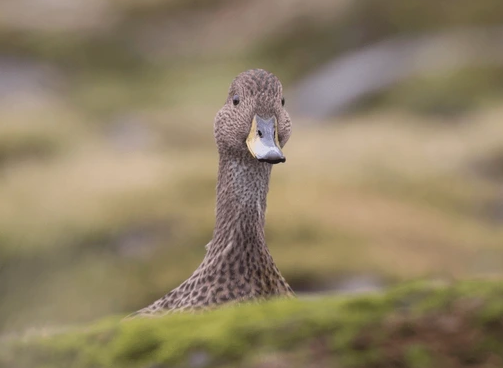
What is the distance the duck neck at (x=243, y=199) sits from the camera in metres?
7.06

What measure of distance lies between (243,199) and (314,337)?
3.30 meters

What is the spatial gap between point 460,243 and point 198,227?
4.14 m

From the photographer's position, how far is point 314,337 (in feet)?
12.8

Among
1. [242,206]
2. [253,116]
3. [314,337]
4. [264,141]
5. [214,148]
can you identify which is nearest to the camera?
[314,337]

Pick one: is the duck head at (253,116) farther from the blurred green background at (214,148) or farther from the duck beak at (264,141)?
the blurred green background at (214,148)

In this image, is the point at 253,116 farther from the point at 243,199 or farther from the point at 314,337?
the point at 314,337

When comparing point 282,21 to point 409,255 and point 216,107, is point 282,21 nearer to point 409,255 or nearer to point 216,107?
point 216,107

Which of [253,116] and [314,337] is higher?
[253,116]

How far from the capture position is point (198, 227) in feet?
56.3

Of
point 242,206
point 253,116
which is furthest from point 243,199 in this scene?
point 253,116

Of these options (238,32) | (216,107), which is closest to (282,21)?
(238,32)

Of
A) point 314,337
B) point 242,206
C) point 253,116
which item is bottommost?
point 314,337

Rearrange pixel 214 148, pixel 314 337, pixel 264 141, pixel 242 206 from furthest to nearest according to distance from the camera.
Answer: pixel 214 148, pixel 242 206, pixel 264 141, pixel 314 337

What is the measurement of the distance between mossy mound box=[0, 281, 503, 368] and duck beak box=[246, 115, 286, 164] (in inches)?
83.8
